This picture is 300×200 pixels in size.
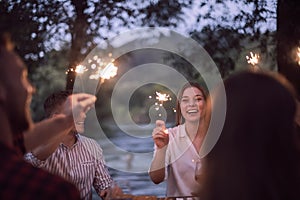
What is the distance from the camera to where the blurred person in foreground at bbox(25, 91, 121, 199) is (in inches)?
139

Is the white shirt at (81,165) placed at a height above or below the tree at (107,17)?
below

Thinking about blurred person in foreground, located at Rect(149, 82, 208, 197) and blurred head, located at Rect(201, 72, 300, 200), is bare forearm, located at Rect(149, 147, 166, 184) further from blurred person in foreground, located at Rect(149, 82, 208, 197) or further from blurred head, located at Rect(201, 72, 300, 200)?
blurred head, located at Rect(201, 72, 300, 200)

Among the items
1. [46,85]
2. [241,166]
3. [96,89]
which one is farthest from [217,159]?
[46,85]

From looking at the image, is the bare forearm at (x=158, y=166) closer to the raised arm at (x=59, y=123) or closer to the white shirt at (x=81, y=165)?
the white shirt at (x=81, y=165)

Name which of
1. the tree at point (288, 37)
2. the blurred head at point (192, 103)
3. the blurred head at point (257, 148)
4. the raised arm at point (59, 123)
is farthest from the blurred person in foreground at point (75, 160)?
the tree at point (288, 37)

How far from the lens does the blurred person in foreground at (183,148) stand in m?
3.60

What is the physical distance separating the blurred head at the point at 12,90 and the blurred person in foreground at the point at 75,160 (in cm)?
202

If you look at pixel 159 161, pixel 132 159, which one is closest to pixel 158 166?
pixel 159 161

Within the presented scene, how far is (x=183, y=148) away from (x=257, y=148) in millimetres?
2231

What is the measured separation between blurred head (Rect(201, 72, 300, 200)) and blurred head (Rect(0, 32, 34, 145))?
23.6 inches

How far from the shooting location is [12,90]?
52.4 inches

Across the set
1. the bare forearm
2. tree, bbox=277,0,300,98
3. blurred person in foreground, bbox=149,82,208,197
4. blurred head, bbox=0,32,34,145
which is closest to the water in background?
tree, bbox=277,0,300,98

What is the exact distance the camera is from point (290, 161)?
1561mm

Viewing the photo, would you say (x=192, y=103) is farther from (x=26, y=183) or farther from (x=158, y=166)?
(x=26, y=183)
